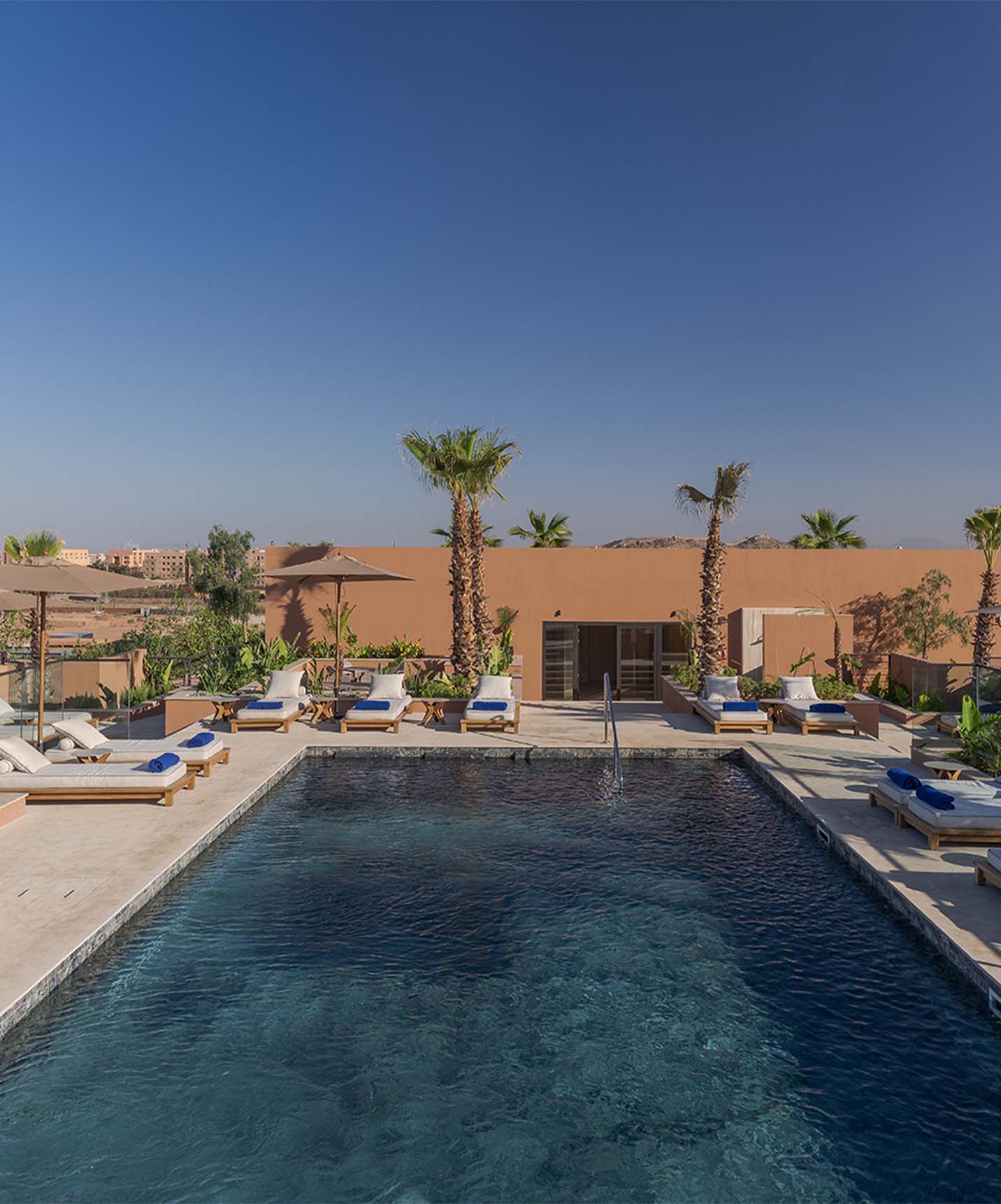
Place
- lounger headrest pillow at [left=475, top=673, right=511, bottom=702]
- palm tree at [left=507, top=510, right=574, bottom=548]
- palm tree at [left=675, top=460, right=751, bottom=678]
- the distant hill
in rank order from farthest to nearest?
the distant hill < palm tree at [left=507, top=510, right=574, bottom=548] < palm tree at [left=675, top=460, right=751, bottom=678] < lounger headrest pillow at [left=475, top=673, right=511, bottom=702]

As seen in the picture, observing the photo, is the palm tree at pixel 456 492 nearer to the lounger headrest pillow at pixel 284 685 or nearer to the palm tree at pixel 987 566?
the lounger headrest pillow at pixel 284 685

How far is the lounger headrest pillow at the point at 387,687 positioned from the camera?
643 inches

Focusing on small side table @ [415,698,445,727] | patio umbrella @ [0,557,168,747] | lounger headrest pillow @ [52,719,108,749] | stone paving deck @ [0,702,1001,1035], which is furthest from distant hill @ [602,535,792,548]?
lounger headrest pillow @ [52,719,108,749]

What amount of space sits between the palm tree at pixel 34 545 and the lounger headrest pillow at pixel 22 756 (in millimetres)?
10750

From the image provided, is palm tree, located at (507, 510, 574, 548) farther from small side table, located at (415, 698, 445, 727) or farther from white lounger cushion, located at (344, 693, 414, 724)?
white lounger cushion, located at (344, 693, 414, 724)

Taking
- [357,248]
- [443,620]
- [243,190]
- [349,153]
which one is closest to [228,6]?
[349,153]

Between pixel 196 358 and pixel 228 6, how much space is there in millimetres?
17401

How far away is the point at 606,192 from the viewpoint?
25812mm

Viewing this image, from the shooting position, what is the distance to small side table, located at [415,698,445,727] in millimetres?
16234

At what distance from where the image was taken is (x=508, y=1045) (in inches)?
201

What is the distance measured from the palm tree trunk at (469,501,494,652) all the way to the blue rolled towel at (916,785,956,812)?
11.2 m

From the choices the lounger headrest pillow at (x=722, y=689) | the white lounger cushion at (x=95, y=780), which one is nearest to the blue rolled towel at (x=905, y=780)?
the lounger headrest pillow at (x=722, y=689)

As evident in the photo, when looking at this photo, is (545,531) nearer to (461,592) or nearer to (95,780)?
(461,592)

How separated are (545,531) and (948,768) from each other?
809 inches
